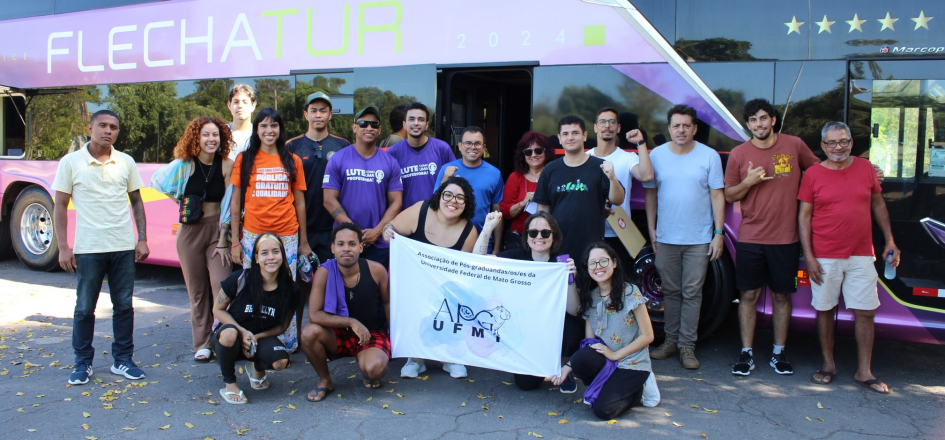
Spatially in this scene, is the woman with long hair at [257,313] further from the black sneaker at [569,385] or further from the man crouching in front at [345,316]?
the black sneaker at [569,385]

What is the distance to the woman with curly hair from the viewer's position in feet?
17.4

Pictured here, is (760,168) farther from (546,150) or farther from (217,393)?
(217,393)

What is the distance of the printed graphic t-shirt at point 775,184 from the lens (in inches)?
197

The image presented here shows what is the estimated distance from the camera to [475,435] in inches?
156

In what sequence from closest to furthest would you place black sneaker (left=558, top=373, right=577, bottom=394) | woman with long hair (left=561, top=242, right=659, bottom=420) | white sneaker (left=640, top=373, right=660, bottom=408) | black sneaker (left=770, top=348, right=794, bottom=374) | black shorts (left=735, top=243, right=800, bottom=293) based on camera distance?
woman with long hair (left=561, top=242, right=659, bottom=420), white sneaker (left=640, top=373, right=660, bottom=408), black sneaker (left=558, top=373, right=577, bottom=394), black shorts (left=735, top=243, right=800, bottom=293), black sneaker (left=770, top=348, right=794, bottom=374)

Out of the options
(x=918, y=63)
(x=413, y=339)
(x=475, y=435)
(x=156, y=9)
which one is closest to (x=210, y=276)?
(x=413, y=339)

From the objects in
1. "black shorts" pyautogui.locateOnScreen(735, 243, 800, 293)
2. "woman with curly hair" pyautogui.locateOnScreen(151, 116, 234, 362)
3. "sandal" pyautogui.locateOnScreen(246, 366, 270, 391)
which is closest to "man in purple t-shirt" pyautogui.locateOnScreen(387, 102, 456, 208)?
"woman with curly hair" pyautogui.locateOnScreen(151, 116, 234, 362)

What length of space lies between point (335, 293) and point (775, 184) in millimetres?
3237

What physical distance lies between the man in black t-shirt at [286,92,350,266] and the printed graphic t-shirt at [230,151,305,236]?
47cm

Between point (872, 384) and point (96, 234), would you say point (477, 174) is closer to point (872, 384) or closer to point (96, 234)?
point (96, 234)

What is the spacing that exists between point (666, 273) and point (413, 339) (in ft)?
6.79

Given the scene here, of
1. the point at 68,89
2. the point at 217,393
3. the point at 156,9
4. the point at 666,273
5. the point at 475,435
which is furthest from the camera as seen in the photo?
the point at 68,89

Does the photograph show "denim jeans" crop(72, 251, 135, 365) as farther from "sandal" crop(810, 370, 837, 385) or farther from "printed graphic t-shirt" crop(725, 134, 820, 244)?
"sandal" crop(810, 370, 837, 385)

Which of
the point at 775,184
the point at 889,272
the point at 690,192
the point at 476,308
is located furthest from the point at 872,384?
the point at 476,308
